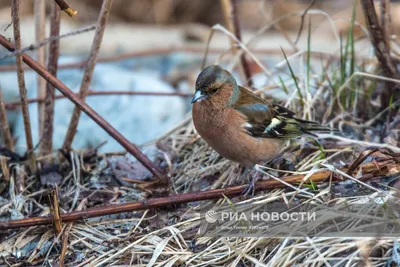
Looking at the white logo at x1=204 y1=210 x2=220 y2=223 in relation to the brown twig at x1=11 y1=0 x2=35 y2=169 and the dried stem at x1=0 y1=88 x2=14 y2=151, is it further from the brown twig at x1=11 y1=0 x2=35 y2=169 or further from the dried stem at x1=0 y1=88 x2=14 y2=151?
the dried stem at x1=0 y1=88 x2=14 y2=151

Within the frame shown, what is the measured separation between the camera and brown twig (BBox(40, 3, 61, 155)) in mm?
4070

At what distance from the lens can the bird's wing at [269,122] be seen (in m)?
4.01

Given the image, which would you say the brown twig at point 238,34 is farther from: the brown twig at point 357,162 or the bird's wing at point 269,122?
the brown twig at point 357,162

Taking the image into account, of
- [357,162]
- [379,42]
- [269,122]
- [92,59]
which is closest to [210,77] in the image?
[269,122]

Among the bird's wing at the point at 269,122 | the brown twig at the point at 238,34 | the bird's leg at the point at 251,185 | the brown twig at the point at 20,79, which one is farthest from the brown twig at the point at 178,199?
the brown twig at the point at 238,34

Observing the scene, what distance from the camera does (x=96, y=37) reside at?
376 centimetres

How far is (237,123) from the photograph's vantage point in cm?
395

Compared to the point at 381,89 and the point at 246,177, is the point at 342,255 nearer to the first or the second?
the point at 246,177

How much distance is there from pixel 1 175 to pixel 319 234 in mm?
2257

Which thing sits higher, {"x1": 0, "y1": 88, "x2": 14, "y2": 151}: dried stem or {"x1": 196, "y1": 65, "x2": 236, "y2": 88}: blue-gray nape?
{"x1": 196, "y1": 65, "x2": 236, "y2": 88}: blue-gray nape

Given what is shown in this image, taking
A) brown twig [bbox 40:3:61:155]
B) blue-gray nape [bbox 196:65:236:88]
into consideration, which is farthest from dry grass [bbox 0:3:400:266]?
blue-gray nape [bbox 196:65:236:88]

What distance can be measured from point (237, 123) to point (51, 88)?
4.45ft

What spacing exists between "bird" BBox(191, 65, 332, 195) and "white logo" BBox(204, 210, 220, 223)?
Result: 1.61ft

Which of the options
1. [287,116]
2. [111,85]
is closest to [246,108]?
[287,116]
